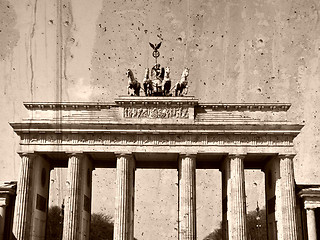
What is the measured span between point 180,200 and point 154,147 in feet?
19.3

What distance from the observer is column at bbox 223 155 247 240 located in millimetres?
41750

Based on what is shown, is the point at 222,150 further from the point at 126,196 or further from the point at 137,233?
the point at 137,233

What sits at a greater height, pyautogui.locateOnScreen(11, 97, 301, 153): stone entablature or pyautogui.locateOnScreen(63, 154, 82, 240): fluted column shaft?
pyautogui.locateOnScreen(11, 97, 301, 153): stone entablature

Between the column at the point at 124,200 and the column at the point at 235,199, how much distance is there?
32.2ft

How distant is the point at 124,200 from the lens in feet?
139

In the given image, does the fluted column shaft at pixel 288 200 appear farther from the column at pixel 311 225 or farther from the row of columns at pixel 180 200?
the column at pixel 311 225

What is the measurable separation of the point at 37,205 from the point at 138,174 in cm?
4897

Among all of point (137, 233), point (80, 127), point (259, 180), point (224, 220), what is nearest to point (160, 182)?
point (137, 233)

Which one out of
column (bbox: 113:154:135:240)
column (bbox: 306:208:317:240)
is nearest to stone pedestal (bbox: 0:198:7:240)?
column (bbox: 113:154:135:240)

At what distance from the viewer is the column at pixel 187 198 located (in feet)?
137

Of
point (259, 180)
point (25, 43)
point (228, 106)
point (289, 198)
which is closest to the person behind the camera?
point (25, 43)

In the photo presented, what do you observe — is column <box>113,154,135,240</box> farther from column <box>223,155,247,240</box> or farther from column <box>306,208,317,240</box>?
column <box>306,208,317,240</box>

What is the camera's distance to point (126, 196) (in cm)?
4266

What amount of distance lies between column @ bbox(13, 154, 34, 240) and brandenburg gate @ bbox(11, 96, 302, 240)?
3.8 inches
